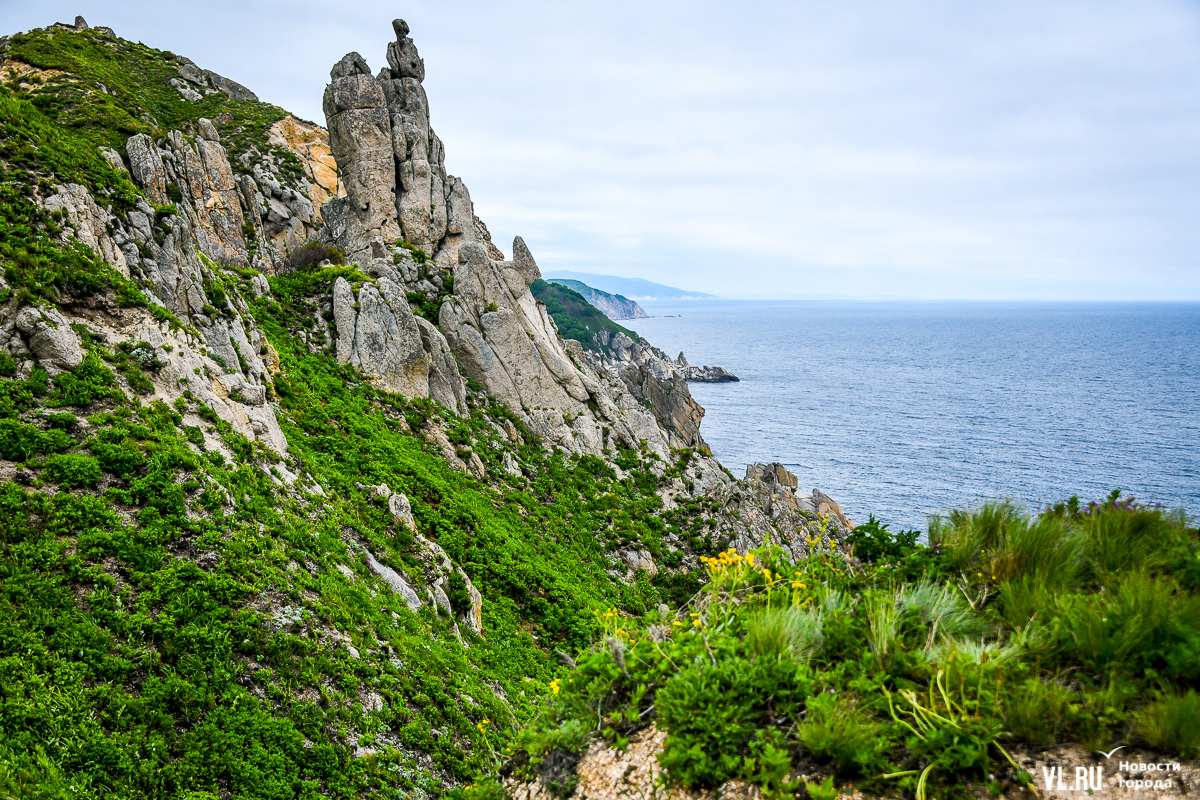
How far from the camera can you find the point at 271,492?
13812mm

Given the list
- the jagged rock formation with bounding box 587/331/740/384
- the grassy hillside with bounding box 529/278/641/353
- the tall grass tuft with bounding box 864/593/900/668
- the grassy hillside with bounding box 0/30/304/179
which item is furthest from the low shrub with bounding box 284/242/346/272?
the jagged rock formation with bounding box 587/331/740/384

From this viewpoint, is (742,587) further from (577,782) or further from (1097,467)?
(1097,467)

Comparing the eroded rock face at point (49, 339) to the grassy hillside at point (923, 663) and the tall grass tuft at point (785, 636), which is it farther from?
the tall grass tuft at point (785, 636)

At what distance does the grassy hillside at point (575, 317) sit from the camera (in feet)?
414

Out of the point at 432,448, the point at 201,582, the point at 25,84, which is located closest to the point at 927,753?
the point at 201,582

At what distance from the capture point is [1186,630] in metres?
3.83

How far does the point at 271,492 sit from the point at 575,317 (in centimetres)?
13322

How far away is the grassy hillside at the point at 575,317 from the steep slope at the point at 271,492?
89.2m

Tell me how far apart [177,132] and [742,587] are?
3937 centimetres

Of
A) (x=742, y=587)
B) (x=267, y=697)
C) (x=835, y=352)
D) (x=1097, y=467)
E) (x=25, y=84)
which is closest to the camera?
(x=742, y=587)

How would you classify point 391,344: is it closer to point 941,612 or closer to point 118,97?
point 118,97

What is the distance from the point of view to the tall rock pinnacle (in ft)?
119

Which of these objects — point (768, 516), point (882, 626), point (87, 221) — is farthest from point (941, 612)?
point (768, 516)

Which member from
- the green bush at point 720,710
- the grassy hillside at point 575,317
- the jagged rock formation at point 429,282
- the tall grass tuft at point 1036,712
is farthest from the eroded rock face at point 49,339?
the grassy hillside at point 575,317
